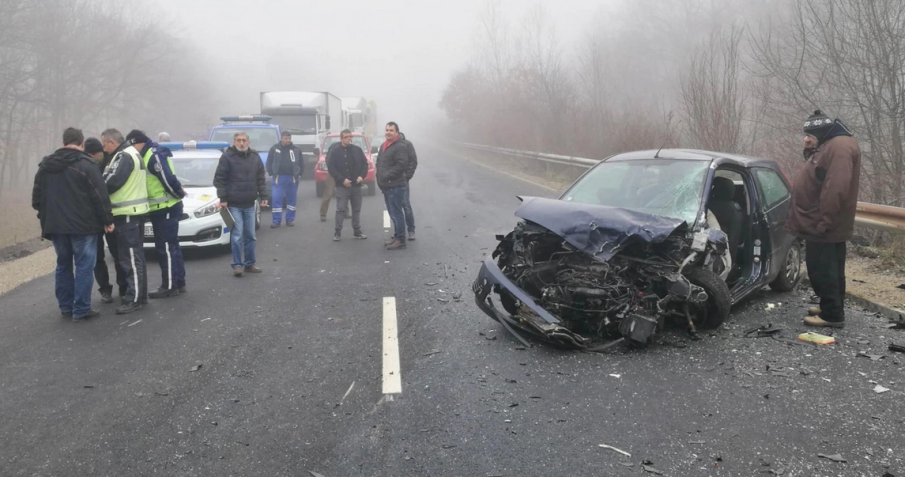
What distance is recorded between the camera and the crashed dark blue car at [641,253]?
4.66m

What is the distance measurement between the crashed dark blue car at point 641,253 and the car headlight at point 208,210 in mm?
5301

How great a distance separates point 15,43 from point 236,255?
19.7 m

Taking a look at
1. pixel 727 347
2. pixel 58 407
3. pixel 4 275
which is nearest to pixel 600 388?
pixel 727 347

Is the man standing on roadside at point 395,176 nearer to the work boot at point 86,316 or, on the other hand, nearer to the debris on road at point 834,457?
the work boot at point 86,316

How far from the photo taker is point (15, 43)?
21.6 meters

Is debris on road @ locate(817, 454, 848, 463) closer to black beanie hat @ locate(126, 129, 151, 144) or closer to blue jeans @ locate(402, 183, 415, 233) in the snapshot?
black beanie hat @ locate(126, 129, 151, 144)

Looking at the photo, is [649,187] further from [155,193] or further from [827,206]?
[155,193]

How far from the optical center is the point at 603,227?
4.77 metres

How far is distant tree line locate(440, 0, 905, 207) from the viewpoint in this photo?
29.1 ft

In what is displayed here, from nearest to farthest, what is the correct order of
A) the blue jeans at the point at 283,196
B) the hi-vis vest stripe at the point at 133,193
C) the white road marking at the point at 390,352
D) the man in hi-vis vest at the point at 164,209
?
the white road marking at the point at 390,352 → the hi-vis vest stripe at the point at 133,193 → the man in hi-vis vest at the point at 164,209 → the blue jeans at the point at 283,196

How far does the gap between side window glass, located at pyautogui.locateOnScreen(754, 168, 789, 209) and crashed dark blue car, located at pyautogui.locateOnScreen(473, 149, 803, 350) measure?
2 centimetres

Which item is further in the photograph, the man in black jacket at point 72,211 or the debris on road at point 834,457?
the man in black jacket at point 72,211

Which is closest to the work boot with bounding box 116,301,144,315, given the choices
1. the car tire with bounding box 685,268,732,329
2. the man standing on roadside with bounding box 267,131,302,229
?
the car tire with bounding box 685,268,732,329

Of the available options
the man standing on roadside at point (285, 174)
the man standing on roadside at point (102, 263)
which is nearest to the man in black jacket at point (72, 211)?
the man standing on roadside at point (102, 263)
